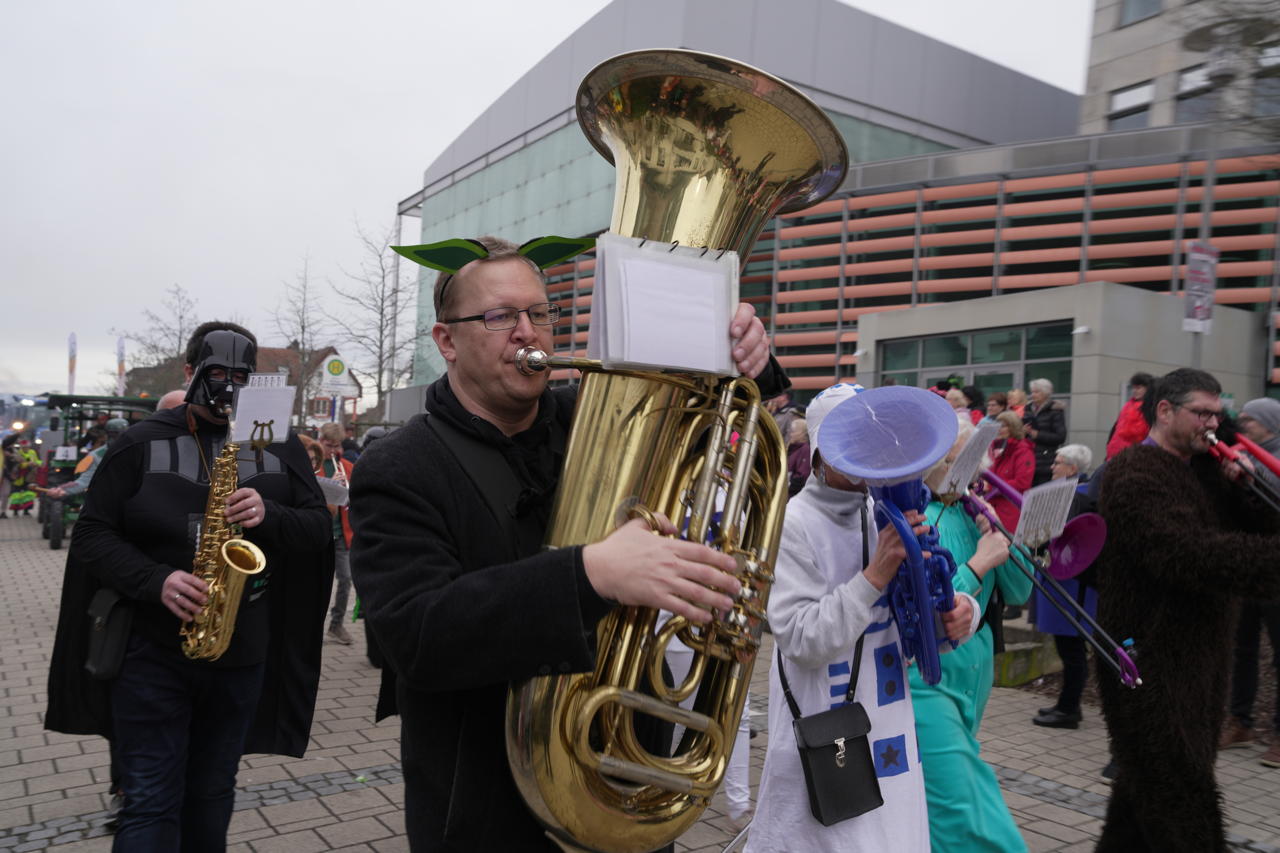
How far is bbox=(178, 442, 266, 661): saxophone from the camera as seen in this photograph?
8.82ft

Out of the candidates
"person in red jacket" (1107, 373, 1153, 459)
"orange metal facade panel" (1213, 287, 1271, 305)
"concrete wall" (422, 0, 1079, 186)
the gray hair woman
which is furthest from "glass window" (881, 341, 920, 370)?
the gray hair woman

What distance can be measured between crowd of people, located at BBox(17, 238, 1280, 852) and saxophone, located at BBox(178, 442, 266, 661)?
0.06 feet

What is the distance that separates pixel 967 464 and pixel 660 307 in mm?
1491

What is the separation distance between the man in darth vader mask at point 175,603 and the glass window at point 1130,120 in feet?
56.4

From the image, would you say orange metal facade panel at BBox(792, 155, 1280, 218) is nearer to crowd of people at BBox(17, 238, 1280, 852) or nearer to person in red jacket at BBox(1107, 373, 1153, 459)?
person in red jacket at BBox(1107, 373, 1153, 459)

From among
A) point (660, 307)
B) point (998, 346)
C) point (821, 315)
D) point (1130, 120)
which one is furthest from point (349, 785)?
point (1130, 120)

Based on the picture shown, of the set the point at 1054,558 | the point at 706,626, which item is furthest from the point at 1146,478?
the point at 706,626

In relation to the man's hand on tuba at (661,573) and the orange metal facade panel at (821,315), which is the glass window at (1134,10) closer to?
the orange metal facade panel at (821,315)

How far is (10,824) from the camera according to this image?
393 centimetres

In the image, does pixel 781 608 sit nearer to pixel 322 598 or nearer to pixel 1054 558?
pixel 1054 558

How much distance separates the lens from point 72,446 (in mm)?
16594

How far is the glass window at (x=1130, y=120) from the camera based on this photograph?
16375mm

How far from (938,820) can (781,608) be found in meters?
0.75

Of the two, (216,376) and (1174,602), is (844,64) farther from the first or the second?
(216,376)
